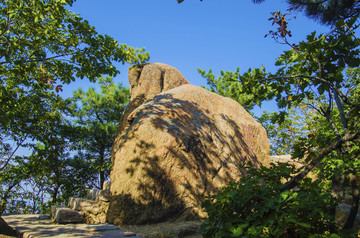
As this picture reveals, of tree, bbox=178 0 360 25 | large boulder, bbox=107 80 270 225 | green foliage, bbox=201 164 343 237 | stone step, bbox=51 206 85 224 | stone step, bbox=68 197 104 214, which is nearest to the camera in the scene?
green foliage, bbox=201 164 343 237

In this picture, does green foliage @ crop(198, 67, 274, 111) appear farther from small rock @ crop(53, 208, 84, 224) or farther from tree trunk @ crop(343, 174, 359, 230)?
small rock @ crop(53, 208, 84, 224)

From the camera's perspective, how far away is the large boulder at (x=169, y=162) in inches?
208

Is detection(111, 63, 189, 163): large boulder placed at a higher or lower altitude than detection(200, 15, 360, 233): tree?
higher

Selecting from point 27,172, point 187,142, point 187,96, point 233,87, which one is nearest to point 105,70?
point 187,96

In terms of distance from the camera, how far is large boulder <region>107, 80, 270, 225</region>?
17.3 feet

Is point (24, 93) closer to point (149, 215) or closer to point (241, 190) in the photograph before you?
point (149, 215)

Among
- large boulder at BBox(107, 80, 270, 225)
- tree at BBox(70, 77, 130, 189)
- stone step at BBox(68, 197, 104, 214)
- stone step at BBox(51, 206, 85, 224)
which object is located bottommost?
stone step at BBox(51, 206, 85, 224)

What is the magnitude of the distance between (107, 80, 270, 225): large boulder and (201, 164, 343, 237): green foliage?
102 inches

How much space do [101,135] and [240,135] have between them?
32.9 feet

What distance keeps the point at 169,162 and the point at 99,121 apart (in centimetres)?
1210

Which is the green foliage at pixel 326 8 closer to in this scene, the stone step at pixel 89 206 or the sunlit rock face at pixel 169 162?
the sunlit rock face at pixel 169 162

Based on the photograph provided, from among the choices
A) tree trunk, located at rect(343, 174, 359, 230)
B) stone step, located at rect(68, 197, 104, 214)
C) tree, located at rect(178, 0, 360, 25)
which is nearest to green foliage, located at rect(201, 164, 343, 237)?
tree trunk, located at rect(343, 174, 359, 230)

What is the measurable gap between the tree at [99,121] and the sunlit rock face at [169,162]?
905cm

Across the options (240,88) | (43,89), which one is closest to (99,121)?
(43,89)
